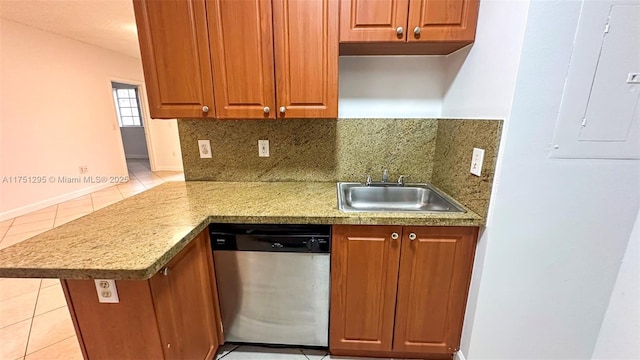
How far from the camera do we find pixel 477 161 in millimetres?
1186

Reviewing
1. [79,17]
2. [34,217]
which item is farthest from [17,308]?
[79,17]

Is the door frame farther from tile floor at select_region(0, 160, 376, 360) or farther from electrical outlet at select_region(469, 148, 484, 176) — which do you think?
electrical outlet at select_region(469, 148, 484, 176)

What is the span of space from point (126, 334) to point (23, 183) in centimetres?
400

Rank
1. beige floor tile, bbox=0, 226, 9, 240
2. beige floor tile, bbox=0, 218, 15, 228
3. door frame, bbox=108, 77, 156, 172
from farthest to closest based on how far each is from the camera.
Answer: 1. door frame, bbox=108, 77, 156, 172
2. beige floor tile, bbox=0, 218, 15, 228
3. beige floor tile, bbox=0, 226, 9, 240

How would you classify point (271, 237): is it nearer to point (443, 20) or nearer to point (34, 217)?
point (443, 20)

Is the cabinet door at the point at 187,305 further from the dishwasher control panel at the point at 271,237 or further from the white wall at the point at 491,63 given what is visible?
the white wall at the point at 491,63

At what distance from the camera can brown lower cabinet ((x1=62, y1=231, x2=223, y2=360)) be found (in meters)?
0.91

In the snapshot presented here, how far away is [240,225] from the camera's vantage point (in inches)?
49.6

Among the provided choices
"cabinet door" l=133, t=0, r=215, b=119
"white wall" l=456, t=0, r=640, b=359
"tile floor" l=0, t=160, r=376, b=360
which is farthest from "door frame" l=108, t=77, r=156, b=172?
"white wall" l=456, t=0, r=640, b=359

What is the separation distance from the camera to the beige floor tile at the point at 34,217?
3.17 m

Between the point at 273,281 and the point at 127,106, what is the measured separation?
7808mm

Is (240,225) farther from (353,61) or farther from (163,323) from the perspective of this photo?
(353,61)

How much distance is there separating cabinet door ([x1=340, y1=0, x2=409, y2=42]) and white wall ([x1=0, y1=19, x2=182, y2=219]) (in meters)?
4.34

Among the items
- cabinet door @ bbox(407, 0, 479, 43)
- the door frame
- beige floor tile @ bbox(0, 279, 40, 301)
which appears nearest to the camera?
cabinet door @ bbox(407, 0, 479, 43)
